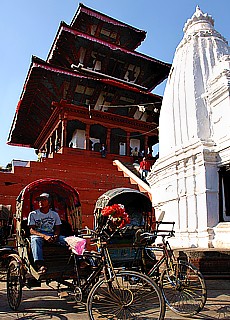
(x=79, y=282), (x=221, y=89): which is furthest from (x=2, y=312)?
(x=221, y=89)

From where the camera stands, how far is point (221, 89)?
8094mm

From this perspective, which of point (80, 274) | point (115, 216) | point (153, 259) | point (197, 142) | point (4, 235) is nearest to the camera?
point (115, 216)

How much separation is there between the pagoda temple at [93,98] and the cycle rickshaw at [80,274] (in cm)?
784

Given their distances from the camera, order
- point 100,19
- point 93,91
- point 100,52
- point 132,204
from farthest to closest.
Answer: point 100,19 < point 100,52 < point 93,91 < point 132,204

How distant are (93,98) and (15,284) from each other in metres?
17.1

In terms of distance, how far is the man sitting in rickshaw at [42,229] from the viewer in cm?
422

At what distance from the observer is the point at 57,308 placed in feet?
13.8

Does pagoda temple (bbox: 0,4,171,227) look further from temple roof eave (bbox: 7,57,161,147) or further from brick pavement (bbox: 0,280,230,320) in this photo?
brick pavement (bbox: 0,280,230,320)

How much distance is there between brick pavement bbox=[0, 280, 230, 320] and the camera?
150 inches

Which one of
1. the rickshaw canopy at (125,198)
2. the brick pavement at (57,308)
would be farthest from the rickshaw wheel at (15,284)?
the rickshaw canopy at (125,198)

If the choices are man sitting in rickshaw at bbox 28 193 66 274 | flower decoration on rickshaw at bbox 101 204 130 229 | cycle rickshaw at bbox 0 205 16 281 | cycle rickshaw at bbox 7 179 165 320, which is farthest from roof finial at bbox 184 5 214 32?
flower decoration on rickshaw at bbox 101 204 130 229

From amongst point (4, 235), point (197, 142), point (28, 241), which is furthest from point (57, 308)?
point (197, 142)

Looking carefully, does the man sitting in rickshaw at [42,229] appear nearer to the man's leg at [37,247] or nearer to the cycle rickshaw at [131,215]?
the man's leg at [37,247]

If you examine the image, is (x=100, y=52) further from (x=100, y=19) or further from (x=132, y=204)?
(x=132, y=204)
